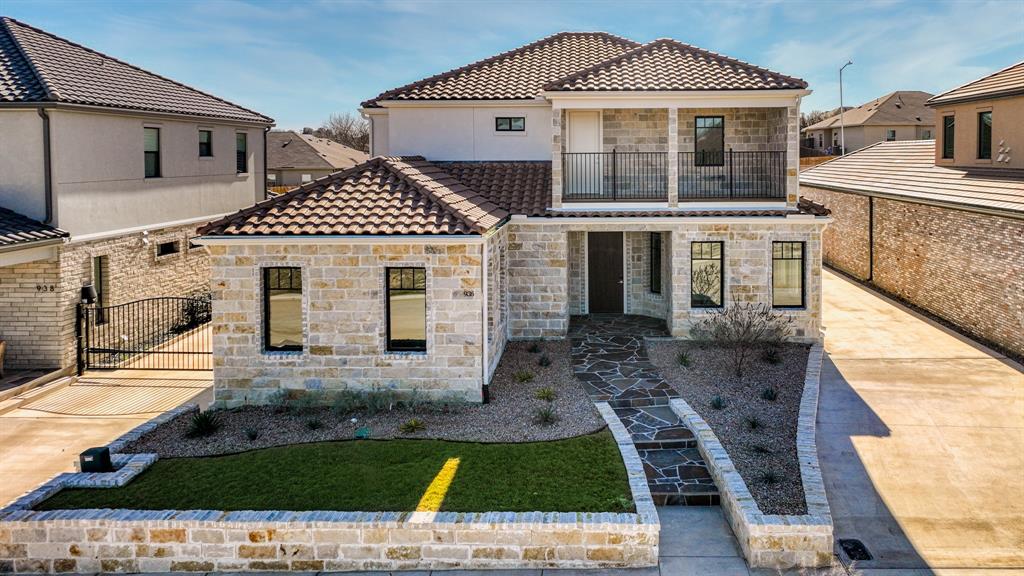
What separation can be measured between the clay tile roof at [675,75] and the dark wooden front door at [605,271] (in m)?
4.33

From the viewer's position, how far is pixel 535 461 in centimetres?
1064

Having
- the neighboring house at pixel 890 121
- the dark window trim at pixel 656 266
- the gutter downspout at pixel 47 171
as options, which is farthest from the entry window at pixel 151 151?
the neighboring house at pixel 890 121

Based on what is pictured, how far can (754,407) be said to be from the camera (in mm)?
12906

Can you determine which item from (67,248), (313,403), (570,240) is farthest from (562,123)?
(67,248)

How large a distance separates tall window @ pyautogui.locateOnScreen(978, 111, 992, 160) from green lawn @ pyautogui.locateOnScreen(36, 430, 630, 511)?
1749 cm

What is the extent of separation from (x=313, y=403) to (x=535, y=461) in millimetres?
4873

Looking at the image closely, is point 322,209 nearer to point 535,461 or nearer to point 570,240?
point 535,461

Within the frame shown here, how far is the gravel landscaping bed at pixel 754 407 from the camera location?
9789 mm

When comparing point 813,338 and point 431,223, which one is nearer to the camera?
point 431,223

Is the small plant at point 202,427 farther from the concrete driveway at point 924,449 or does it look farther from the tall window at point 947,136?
the tall window at point 947,136

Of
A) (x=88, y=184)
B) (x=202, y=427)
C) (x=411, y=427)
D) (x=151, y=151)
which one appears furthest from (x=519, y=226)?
(x=151, y=151)

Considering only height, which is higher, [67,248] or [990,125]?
[990,125]

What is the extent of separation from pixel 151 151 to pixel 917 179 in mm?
23008

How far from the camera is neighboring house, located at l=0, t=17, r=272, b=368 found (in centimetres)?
1627
